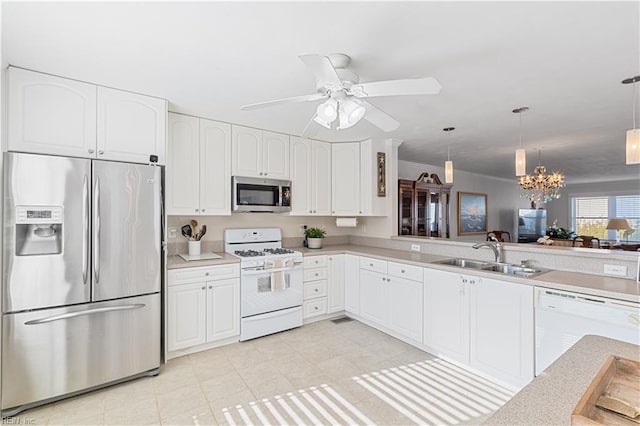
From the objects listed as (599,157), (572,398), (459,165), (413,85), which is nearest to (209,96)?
(413,85)

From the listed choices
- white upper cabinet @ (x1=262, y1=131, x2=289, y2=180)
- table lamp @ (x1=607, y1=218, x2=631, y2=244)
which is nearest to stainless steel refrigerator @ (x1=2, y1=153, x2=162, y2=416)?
white upper cabinet @ (x1=262, y1=131, x2=289, y2=180)

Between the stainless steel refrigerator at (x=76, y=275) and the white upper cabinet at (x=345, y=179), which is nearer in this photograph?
the stainless steel refrigerator at (x=76, y=275)

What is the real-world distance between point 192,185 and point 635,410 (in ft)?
10.9

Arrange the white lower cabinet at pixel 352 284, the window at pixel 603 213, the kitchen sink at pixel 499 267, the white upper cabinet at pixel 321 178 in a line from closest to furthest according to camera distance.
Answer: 1. the kitchen sink at pixel 499 267
2. the white lower cabinet at pixel 352 284
3. the white upper cabinet at pixel 321 178
4. the window at pixel 603 213

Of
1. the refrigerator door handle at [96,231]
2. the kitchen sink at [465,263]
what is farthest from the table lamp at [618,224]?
the refrigerator door handle at [96,231]

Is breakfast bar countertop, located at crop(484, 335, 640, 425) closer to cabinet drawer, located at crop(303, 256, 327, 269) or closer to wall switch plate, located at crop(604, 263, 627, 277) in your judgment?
wall switch plate, located at crop(604, 263, 627, 277)

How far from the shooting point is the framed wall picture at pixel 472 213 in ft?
22.8

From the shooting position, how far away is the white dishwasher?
1.84 meters

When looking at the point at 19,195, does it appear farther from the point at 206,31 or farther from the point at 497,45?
the point at 497,45

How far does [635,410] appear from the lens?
726 mm

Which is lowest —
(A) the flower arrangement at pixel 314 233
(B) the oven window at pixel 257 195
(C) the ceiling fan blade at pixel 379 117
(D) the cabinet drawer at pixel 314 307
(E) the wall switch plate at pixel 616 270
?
(D) the cabinet drawer at pixel 314 307

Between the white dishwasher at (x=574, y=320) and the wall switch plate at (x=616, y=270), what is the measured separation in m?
0.60

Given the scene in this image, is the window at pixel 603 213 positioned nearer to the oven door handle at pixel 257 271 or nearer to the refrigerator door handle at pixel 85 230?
the oven door handle at pixel 257 271

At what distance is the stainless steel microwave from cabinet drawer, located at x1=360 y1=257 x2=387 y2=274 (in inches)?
44.8
